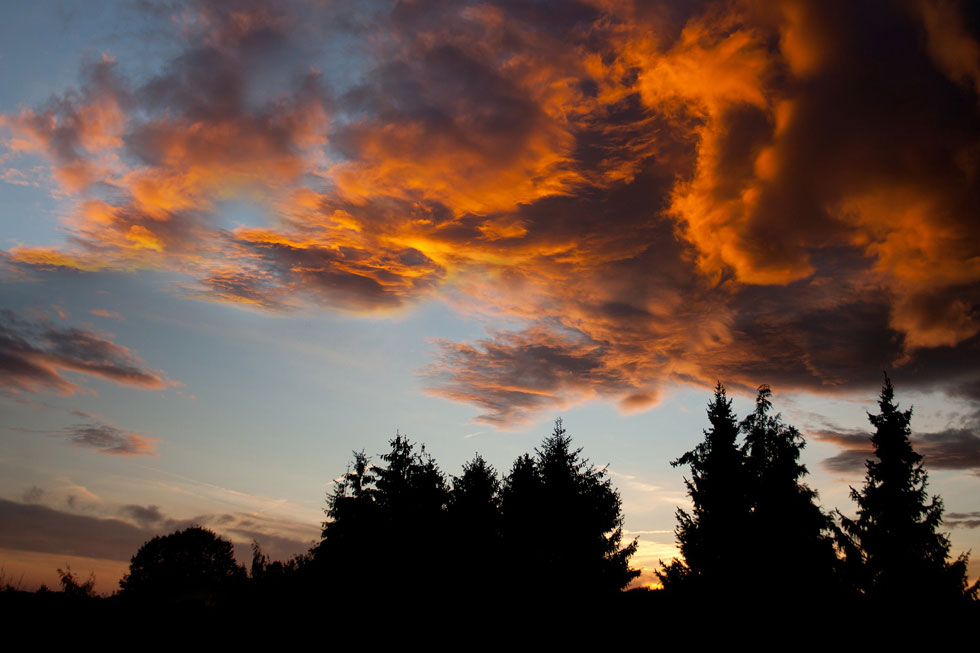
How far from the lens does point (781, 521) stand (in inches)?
995

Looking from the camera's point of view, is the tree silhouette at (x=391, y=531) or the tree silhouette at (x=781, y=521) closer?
the tree silhouette at (x=781, y=521)

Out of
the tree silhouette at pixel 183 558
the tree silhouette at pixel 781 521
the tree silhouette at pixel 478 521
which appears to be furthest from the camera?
the tree silhouette at pixel 183 558

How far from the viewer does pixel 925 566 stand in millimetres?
24547

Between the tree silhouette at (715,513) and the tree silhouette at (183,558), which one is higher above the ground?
the tree silhouette at (715,513)

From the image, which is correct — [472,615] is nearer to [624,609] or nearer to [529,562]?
[624,609]

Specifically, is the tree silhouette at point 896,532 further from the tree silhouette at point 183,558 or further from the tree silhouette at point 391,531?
the tree silhouette at point 183,558

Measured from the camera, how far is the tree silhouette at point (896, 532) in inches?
958

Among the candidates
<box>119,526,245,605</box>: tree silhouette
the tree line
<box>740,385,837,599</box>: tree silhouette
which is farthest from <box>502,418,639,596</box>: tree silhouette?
<box>119,526,245,605</box>: tree silhouette

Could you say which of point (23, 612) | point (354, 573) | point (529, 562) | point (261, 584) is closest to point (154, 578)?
point (354, 573)

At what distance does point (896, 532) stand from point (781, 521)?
5.88 meters

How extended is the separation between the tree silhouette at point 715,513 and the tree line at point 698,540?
6 cm

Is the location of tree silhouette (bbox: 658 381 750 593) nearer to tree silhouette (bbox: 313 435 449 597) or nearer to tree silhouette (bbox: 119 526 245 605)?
tree silhouette (bbox: 313 435 449 597)

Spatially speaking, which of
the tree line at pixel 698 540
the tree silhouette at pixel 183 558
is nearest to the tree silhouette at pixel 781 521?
the tree line at pixel 698 540

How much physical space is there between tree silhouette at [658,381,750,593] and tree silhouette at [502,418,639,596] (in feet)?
14.2
